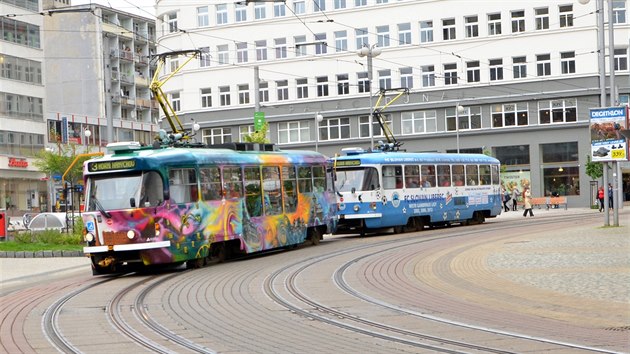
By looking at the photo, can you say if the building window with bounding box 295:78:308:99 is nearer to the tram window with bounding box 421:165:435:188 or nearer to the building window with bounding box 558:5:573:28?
the building window with bounding box 558:5:573:28

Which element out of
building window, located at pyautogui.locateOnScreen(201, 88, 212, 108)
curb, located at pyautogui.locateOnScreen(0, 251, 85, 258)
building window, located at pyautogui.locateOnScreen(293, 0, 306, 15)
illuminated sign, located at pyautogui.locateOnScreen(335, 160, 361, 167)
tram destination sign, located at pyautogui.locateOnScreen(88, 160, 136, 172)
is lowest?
curb, located at pyautogui.locateOnScreen(0, 251, 85, 258)

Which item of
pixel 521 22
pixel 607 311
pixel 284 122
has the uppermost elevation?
pixel 521 22

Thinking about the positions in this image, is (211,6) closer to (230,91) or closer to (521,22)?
(230,91)

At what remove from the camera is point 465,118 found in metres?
65.6

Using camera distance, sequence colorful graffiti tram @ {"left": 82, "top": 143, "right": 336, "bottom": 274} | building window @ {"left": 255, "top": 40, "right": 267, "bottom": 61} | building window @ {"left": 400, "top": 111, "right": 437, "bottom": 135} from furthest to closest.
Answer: building window @ {"left": 255, "top": 40, "right": 267, "bottom": 61}, building window @ {"left": 400, "top": 111, "right": 437, "bottom": 135}, colorful graffiti tram @ {"left": 82, "top": 143, "right": 336, "bottom": 274}

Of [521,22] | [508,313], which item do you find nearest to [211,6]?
[521,22]

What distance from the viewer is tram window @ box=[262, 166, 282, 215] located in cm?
2678

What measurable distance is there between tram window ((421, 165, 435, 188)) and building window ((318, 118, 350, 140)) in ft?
96.5

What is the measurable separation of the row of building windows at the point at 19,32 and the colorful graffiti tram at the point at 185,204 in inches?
1903

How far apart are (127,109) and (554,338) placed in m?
96.7

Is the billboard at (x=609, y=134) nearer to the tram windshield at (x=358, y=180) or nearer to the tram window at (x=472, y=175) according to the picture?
the tram windshield at (x=358, y=180)

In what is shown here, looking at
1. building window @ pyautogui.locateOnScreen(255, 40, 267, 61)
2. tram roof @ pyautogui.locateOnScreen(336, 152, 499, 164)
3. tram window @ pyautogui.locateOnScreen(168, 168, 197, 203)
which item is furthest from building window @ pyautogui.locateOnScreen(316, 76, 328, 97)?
tram window @ pyautogui.locateOnScreen(168, 168, 197, 203)

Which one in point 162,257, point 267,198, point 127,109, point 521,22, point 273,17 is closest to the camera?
point 162,257

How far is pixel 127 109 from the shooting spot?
105m
